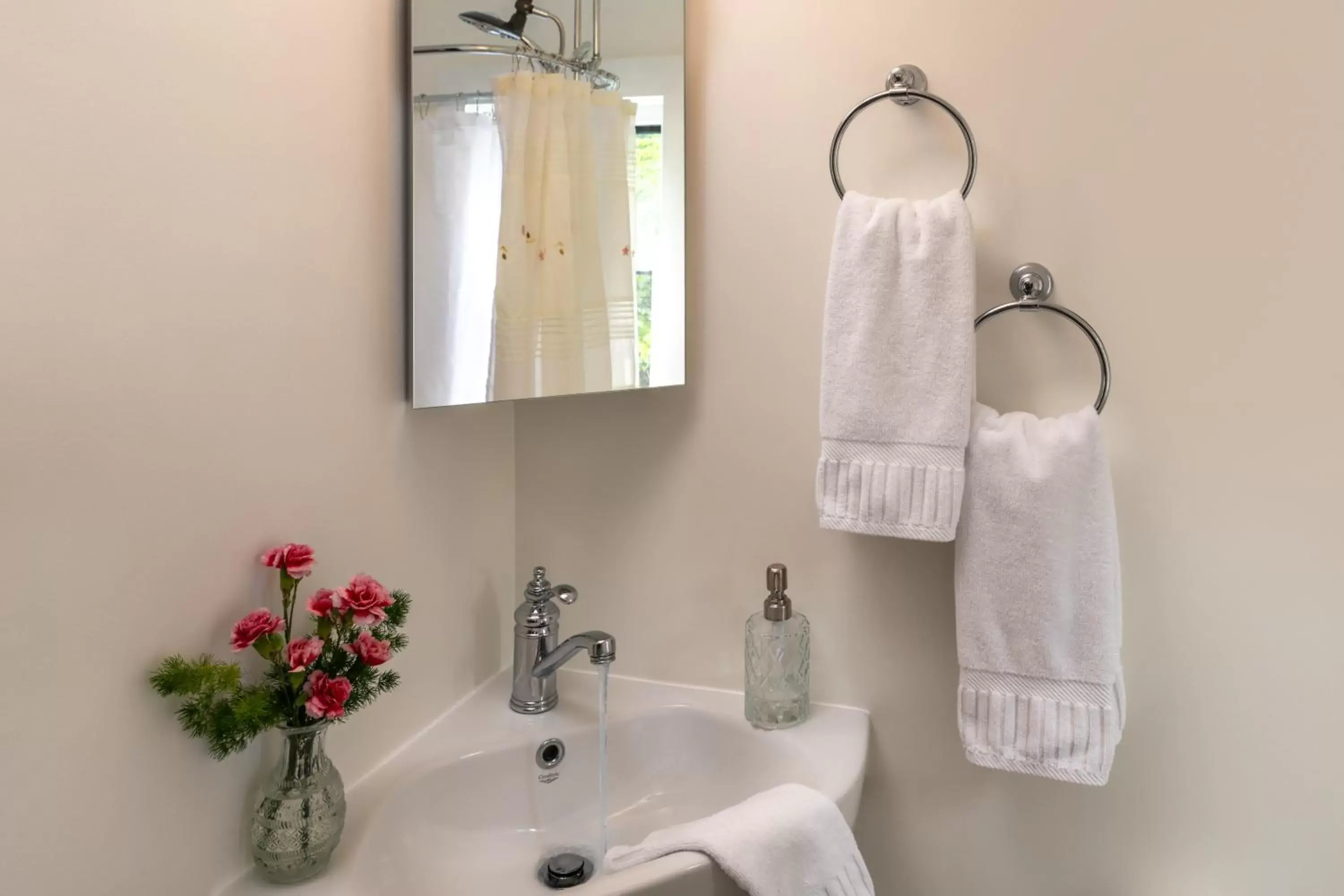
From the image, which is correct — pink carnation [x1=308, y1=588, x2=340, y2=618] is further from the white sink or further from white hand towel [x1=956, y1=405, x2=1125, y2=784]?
white hand towel [x1=956, y1=405, x2=1125, y2=784]

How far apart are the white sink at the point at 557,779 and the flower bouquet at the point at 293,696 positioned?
0.23ft

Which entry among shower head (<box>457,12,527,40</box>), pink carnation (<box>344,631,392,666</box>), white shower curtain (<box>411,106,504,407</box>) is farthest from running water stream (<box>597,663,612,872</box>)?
shower head (<box>457,12,527,40</box>)

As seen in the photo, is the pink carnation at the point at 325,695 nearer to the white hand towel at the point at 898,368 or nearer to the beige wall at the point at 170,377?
the beige wall at the point at 170,377

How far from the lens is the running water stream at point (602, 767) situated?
3.67ft

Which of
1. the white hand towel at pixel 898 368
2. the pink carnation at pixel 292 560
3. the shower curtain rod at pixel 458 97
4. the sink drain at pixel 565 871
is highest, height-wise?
the shower curtain rod at pixel 458 97

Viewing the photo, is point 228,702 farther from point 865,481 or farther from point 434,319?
point 865,481

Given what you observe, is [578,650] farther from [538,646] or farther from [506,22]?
[506,22]

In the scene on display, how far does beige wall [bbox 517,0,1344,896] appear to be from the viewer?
3.43 ft

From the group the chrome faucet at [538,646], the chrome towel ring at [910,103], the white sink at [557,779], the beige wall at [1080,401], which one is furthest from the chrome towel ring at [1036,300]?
the chrome faucet at [538,646]

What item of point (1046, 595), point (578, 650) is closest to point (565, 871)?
point (578, 650)

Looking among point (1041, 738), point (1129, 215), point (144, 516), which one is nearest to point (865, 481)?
point (1041, 738)

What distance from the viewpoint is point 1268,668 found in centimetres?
107

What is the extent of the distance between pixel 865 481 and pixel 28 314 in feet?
2.70

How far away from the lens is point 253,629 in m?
0.81
